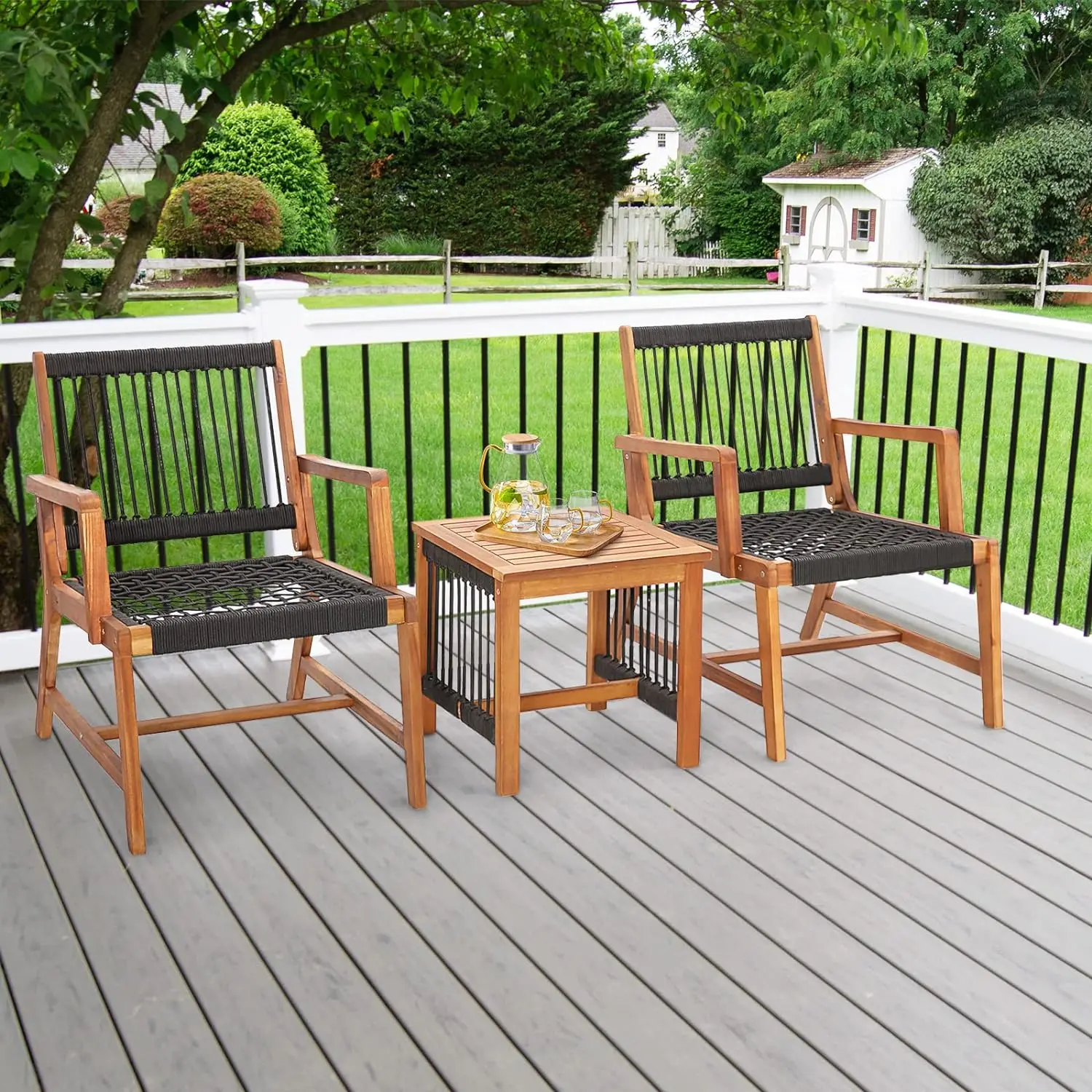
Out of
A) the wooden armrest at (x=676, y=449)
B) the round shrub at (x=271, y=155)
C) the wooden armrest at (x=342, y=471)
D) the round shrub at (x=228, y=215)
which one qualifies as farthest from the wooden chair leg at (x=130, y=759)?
the round shrub at (x=271, y=155)

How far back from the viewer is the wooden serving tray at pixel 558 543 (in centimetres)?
292

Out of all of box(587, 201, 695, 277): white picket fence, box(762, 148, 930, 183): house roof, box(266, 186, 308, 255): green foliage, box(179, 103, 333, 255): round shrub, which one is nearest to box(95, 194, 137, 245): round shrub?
box(179, 103, 333, 255): round shrub

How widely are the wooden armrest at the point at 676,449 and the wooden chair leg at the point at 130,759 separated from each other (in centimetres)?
123

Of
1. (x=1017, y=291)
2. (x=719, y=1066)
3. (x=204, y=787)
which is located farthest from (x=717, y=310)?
(x=1017, y=291)

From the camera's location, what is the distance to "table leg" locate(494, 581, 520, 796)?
2.79 meters

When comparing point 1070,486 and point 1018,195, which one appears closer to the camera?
point 1070,486

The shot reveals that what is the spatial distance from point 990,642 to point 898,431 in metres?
0.55

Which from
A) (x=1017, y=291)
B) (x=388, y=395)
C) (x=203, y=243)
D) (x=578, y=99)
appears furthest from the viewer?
(x=578, y=99)

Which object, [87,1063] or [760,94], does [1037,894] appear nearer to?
[87,1063]

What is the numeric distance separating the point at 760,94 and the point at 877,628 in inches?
91.3

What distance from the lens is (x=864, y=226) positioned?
72.7ft

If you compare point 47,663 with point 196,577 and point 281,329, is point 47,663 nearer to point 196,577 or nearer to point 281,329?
point 196,577

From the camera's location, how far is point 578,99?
22.2 m

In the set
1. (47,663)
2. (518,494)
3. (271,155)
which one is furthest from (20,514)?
(271,155)
